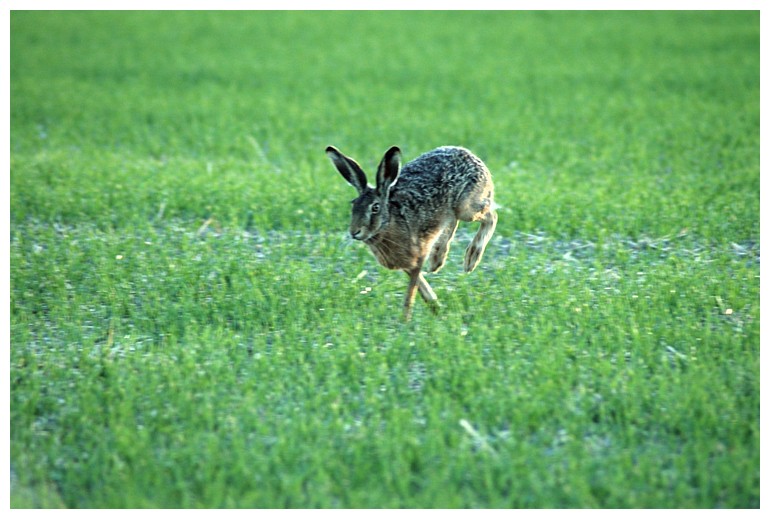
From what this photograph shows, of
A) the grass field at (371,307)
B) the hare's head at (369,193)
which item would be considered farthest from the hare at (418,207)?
the grass field at (371,307)

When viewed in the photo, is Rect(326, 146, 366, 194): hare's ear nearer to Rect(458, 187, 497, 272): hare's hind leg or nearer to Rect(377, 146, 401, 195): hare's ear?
Rect(377, 146, 401, 195): hare's ear

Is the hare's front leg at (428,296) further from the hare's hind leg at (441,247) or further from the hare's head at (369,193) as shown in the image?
the hare's head at (369,193)

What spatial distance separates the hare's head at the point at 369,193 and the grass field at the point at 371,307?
26.6 inches

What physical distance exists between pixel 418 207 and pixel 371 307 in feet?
2.48

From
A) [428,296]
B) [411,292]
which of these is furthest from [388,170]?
[428,296]

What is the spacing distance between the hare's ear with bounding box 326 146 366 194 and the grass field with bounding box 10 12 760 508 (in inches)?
35.9

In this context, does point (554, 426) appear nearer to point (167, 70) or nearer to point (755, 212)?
point (755, 212)

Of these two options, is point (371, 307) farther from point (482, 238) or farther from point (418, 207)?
point (482, 238)

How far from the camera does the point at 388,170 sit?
561 centimetres

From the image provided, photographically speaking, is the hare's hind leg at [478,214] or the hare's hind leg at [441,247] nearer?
the hare's hind leg at [478,214]

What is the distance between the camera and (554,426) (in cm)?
466

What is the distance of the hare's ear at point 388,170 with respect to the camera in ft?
18.1
